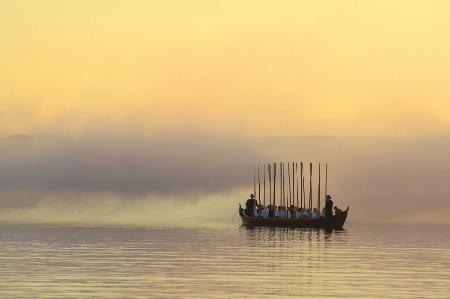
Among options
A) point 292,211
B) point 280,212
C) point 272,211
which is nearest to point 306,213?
point 292,211

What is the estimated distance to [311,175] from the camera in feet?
523

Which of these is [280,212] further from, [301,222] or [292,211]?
[301,222]

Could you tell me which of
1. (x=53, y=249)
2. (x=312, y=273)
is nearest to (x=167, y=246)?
(x=53, y=249)

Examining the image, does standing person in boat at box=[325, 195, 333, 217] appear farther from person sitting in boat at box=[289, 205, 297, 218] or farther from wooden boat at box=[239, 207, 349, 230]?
person sitting in boat at box=[289, 205, 297, 218]

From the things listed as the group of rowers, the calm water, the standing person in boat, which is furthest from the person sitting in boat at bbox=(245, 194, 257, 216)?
the calm water

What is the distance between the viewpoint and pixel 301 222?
484 ft

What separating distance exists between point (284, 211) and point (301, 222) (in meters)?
9.70

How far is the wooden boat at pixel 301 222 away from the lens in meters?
143

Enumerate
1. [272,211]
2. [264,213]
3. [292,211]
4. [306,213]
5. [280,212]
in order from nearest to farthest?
1. [306,213]
2. [292,211]
3. [272,211]
4. [280,212]
5. [264,213]

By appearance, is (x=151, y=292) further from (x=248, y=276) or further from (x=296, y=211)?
(x=296, y=211)

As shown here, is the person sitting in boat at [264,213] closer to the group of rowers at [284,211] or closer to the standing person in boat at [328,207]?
the group of rowers at [284,211]

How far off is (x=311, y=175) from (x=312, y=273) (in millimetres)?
99019

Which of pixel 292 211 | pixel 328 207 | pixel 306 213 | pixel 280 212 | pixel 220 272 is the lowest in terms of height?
pixel 220 272

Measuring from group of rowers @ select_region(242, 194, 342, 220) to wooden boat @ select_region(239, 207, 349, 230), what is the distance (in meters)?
0.82
